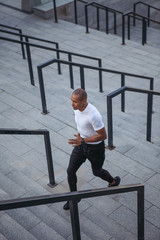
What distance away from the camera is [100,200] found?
4750mm

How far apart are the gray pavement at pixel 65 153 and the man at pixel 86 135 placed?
0.46 m

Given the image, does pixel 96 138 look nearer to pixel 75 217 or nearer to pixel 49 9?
pixel 75 217

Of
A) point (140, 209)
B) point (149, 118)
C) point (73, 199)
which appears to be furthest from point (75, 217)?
point (149, 118)

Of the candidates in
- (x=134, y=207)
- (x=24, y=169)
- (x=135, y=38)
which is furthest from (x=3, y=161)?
(x=135, y=38)

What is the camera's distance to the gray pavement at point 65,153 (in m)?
4.30

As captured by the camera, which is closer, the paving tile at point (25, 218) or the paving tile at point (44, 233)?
the paving tile at point (44, 233)

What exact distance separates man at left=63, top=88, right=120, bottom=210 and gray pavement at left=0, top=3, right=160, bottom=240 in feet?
1.51

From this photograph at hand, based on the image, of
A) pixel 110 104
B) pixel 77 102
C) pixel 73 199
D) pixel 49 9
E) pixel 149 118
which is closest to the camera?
pixel 73 199

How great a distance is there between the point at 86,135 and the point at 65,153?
1.57 m

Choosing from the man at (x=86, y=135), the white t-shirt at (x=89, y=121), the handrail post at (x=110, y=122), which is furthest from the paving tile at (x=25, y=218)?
the handrail post at (x=110, y=122)

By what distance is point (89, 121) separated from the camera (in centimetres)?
410

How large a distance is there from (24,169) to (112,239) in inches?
69.0

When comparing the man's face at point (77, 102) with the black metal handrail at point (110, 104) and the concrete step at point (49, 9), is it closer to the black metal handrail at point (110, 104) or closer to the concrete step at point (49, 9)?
the black metal handrail at point (110, 104)

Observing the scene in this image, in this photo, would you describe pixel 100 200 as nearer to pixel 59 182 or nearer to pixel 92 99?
pixel 59 182
